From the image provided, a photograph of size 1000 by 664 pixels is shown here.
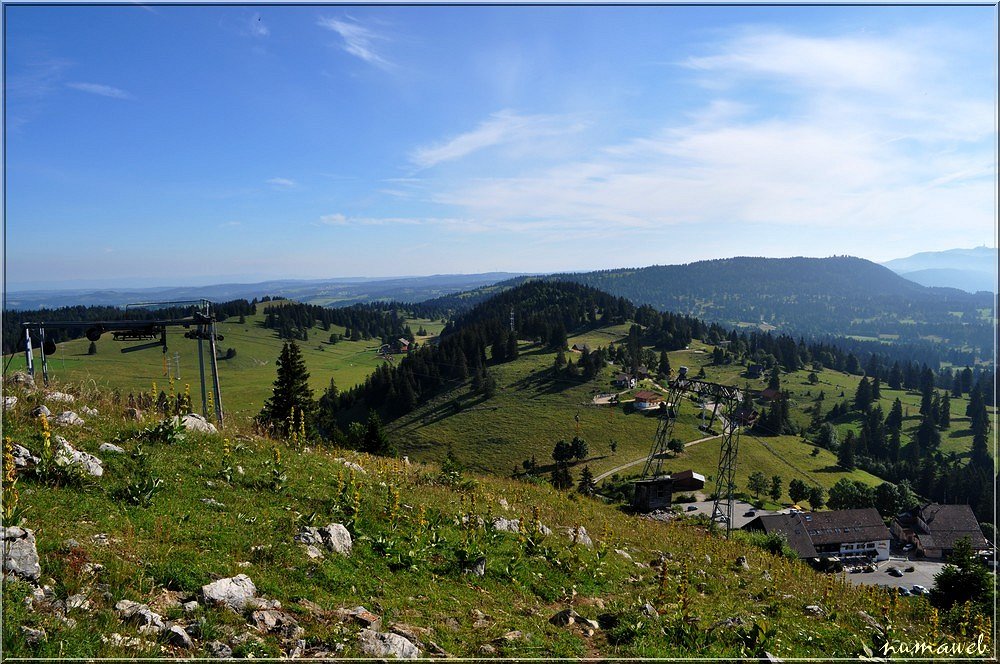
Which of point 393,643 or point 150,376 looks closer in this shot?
point 393,643

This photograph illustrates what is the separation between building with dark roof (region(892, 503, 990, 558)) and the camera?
77812 mm

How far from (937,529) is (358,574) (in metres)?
107

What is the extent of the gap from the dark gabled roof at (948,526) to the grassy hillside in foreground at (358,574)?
90.6 meters

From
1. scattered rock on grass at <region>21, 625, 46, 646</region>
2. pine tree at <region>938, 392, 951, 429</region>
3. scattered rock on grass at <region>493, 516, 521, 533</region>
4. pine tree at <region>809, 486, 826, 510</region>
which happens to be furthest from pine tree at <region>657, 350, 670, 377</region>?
scattered rock on grass at <region>21, 625, 46, 646</region>

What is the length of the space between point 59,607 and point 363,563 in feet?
14.9

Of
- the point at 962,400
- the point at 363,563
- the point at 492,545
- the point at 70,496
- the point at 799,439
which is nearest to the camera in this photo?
the point at 70,496

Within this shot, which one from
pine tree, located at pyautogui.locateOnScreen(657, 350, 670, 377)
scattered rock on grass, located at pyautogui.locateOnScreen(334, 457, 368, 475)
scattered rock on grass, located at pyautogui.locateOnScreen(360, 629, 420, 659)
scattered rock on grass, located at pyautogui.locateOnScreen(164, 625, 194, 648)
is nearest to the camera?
scattered rock on grass, located at pyautogui.locateOnScreen(164, 625, 194, 648)

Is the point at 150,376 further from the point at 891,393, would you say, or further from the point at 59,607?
the point at 891,393

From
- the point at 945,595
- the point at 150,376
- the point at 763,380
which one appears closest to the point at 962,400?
the point at 763,380

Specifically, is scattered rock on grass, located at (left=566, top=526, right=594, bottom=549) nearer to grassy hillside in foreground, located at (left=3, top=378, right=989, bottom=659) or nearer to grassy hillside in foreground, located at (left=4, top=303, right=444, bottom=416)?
grassy hillside in foreground, located at (left=3, top=378, right=989, bottom=659)

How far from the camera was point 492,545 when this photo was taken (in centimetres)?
1185

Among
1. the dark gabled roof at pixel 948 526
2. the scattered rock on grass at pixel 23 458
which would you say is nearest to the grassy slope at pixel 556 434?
the dark gabled roof at pixel 948 526

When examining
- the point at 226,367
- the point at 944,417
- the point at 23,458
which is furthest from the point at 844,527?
the point at 226,367

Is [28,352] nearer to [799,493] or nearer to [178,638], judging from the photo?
[178,638]
